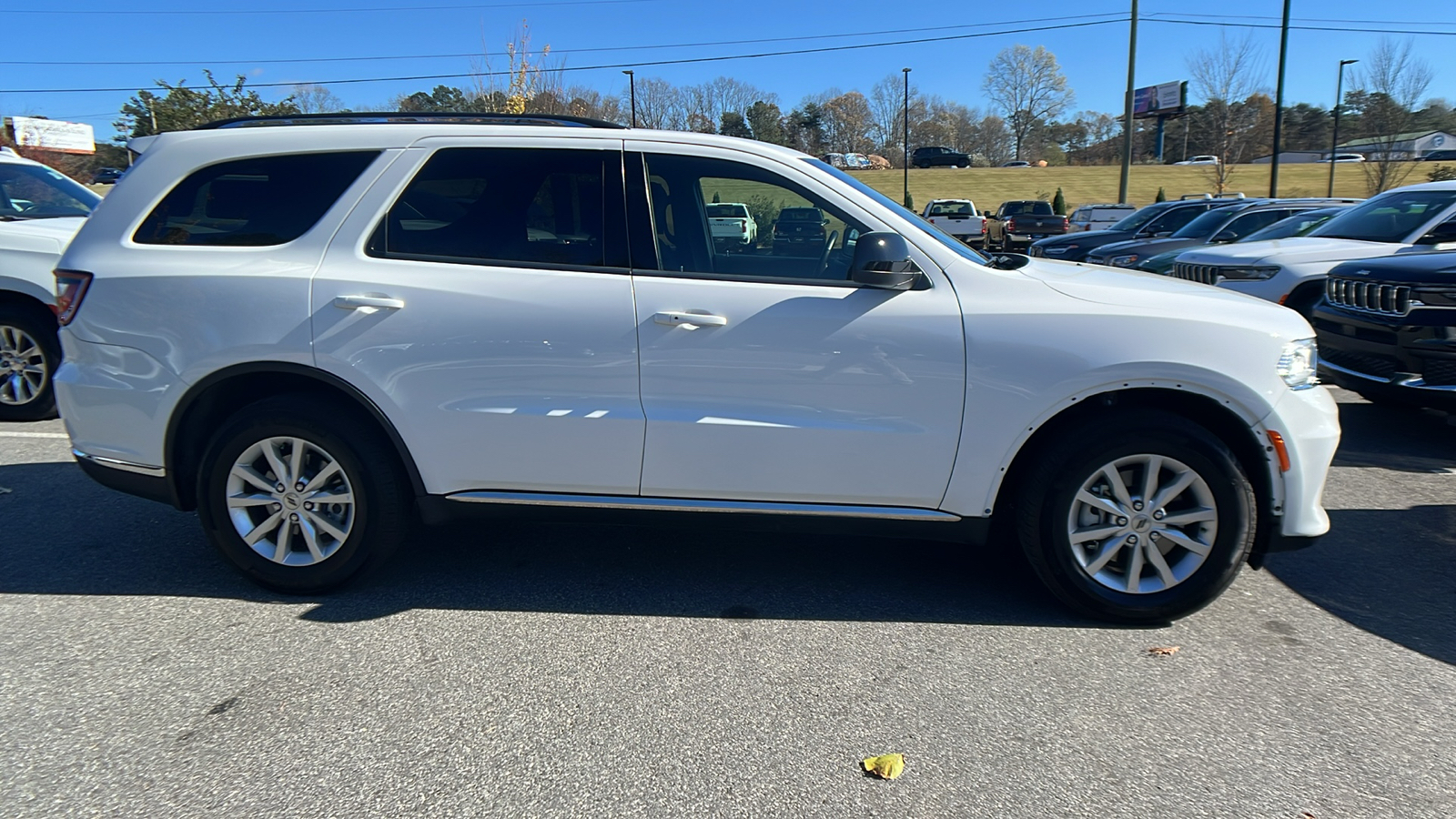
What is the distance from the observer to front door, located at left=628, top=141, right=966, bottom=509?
3.56 metres

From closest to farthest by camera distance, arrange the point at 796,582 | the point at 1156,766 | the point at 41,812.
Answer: the point at 41,812, the point at 1156,766, the point at 796,582

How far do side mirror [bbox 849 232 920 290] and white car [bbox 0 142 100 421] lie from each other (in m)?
6.17

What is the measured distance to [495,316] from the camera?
12.0ft

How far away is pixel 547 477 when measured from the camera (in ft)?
12.4

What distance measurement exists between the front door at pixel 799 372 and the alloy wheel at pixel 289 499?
131 centimetres

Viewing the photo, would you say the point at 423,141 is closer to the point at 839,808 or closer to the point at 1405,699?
the point at 839,808

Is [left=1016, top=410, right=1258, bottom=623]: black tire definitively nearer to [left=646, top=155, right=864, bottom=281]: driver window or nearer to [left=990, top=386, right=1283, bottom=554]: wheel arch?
[left=990, top=386, right=1283, bottom=554]: wheel arch

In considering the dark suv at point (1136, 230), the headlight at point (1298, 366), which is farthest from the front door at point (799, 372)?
the dark suv at point (1136, 230)

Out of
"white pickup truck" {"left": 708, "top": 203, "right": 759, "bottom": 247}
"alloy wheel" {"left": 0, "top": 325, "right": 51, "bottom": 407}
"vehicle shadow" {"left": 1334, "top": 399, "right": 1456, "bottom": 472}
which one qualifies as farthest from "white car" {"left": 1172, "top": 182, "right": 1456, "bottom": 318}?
"alloy wheel" {"left": 0, "top": 325, "right": 51, "bottom": 407}

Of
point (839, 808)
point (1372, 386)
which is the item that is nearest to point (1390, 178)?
point (1372, 386)

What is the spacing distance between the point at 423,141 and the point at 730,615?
233 cm

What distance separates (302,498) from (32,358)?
4770 millimetres

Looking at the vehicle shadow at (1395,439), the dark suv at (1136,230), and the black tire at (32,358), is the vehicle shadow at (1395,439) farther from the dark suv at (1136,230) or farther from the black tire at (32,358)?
the dark suv at (1136,230)

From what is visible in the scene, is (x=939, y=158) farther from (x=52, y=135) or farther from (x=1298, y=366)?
(x=1298, y=366)
